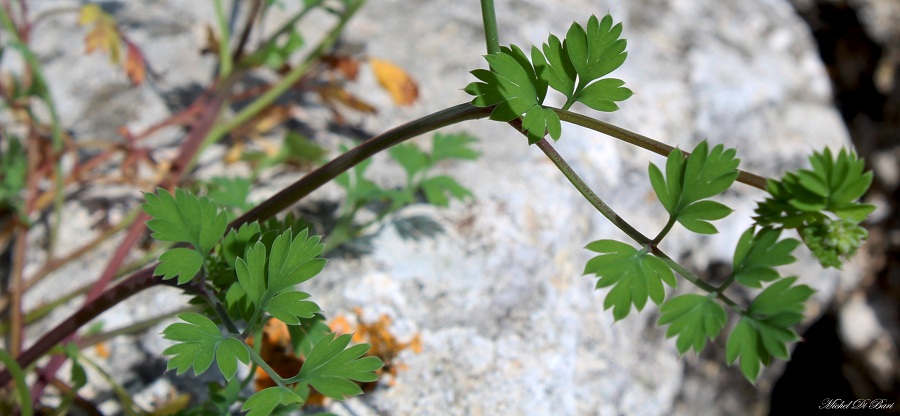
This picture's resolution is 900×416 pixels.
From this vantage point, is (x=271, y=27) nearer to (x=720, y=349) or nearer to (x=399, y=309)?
(x=399, y=309)

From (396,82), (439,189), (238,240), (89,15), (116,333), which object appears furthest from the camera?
(396,82)

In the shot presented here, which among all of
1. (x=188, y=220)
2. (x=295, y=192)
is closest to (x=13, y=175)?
(x=188, y=220)

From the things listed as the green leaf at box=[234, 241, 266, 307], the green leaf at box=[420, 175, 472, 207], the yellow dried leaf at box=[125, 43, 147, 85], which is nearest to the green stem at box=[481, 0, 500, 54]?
the green leaf at box=[234, 241, 266, 307]

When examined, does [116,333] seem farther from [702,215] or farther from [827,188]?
[827,188]

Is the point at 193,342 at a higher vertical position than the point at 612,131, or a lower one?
lower

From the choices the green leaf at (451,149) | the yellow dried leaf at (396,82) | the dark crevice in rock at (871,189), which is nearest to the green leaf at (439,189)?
the green leaf at (451,149)

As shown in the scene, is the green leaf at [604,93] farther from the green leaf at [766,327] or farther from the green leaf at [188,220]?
the green leaf at [188,220]
